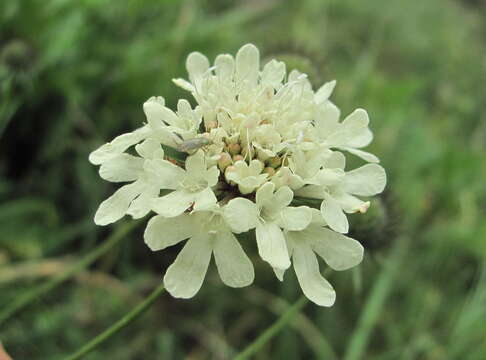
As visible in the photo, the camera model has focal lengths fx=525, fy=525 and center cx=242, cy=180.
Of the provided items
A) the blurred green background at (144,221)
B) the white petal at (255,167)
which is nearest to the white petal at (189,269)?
the white petal at (255,167)

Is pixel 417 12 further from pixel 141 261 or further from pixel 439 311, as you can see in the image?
pixel 141 261

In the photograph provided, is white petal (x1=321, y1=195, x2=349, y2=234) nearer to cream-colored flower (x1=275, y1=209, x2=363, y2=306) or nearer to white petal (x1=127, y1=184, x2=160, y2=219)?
cream-colored flower (x1=275, y1=209, x2=363, y2=306)

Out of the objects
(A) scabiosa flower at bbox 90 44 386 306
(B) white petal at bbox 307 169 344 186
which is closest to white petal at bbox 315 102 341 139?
(A) scabiosa flower at bbox 90 44 386 306

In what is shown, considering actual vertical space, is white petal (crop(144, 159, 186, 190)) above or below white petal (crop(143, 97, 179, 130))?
below

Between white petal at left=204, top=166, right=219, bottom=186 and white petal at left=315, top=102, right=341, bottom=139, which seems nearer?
white petal at left=204, top=166, right=219, bottom=186

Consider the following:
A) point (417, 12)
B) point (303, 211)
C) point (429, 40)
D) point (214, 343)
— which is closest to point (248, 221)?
point (303, 211)

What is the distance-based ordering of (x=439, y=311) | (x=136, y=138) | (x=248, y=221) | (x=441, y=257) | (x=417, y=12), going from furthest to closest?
1. (x=417, y=12)
2. (x=441, y=257)
3. (x=439, y=311)
4. (x=136, y=138)
5. (x=248, y=221)

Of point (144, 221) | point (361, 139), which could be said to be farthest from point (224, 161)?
point (144, 221)
